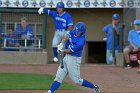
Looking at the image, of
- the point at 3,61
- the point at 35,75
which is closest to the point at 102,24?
the point at 3,61

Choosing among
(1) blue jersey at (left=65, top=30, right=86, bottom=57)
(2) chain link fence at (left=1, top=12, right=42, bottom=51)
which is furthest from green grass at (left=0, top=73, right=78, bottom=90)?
(2) chain link fence at (left=1, top=12, right=42, bottom=51)

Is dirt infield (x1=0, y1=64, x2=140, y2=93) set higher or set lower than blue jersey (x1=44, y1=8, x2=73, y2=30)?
lower

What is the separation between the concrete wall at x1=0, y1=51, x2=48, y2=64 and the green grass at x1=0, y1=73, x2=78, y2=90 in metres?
2.47

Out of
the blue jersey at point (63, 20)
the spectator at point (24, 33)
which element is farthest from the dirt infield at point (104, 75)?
the blue jersey at point (63, 20)

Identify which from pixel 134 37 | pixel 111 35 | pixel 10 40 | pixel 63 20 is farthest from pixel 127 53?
pixel 10 40

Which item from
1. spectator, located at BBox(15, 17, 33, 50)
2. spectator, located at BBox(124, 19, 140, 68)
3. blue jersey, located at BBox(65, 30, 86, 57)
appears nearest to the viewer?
blue jersey, located at BBox(65, 30, 86, 57)

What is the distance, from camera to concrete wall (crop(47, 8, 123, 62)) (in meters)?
18.6

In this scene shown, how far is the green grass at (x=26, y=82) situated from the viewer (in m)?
11.6

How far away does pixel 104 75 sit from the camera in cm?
1419

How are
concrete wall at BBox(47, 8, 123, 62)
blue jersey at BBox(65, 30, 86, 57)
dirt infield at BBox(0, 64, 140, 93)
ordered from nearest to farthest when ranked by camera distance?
1. blue jersey at BBox(65, 30, 86, 57)
2. dirt infield at BBox(0, 64, 140, 93)
3. concrete wall at BBox(47, 8, 123, 62)

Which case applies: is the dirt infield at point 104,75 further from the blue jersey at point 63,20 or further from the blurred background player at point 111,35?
the blue jersey at point 63,20

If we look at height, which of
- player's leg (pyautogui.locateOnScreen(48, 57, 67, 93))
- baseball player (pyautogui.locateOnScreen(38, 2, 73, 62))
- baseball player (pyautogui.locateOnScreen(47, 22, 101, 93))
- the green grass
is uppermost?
baseball player (pyautogui.locateOnScreen(38, 2, 73, 62))

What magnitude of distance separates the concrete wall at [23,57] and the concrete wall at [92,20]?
2205mm

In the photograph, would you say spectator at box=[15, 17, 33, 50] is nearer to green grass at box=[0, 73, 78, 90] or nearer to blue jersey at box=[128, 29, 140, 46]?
green grass at box=[0, 73, 78, 90]
